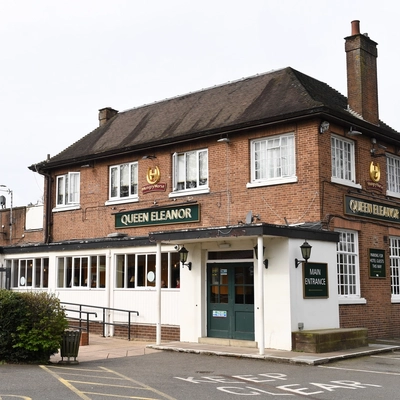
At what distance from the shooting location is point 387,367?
13.1 m

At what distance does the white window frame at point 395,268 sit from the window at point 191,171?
6.38 m

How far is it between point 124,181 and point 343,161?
796 centimetres

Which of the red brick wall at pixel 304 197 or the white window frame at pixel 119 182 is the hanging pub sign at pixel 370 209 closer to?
the red brick wall at pixel 304 197

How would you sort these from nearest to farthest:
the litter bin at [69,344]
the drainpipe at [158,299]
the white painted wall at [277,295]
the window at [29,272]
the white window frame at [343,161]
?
the litter bin at [69,344] → the white painted wall at [277,295] → the drainpipe at [158,299] → the white window frame at [343,161] → the window at [29,272]

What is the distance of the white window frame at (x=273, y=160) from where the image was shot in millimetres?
17719

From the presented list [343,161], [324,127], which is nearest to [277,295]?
[324,127]

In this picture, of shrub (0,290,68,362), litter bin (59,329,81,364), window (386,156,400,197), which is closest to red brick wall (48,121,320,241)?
window (386,156,400,197)

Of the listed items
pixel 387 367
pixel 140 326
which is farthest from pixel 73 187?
pixel 387 367

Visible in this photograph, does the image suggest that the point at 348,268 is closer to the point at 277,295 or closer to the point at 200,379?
the point at 277,295

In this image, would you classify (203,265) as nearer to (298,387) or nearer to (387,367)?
(387,367)

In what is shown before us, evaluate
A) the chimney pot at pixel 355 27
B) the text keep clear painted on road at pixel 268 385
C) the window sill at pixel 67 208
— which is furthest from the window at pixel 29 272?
the chimney pot at pixel 355 27

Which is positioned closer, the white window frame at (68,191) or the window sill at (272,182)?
the window sill at (272,182)

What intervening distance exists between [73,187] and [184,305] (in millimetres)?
8502

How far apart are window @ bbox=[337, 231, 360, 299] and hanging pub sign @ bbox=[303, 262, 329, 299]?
1372 millimetres
